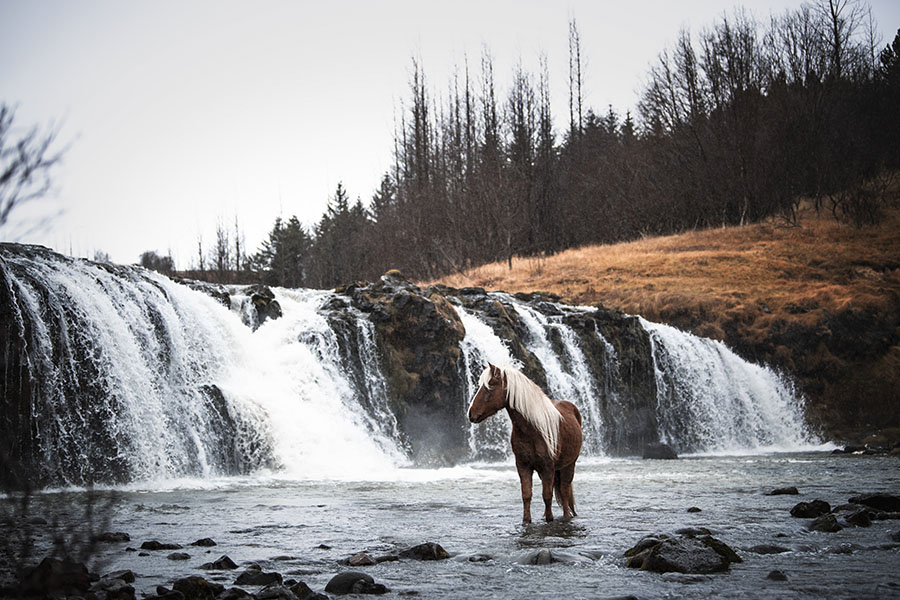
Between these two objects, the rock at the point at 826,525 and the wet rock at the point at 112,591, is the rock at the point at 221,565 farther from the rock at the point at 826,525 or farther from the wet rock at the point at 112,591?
the rock at the point at 826,525

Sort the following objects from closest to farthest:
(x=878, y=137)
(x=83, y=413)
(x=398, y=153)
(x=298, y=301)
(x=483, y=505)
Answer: (x=483, y=505), (x=83, y=413), (x=298, y=301), (x=878, y=137), (x=398, y=153)

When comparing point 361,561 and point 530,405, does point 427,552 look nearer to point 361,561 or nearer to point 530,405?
point 361,561

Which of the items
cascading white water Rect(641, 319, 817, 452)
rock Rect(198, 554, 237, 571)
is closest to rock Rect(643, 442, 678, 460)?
cascading white water Rect(641, 319, 817, 452)

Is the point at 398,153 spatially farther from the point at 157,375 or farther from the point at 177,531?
the point at 177,531

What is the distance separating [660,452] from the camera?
24422 millimetres

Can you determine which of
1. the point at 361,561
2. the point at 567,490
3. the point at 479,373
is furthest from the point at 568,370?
the point at 361,561

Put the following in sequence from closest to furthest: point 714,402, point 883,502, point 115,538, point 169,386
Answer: point 115,538
point 883,502
point 169,386
point 714,402

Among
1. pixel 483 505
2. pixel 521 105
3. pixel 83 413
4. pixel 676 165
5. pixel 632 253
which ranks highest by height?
pixel 521 105

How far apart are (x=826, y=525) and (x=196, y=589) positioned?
20.5ft

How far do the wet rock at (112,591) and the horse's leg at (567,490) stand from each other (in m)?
5.22

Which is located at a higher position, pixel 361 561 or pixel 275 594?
pixel 275 594

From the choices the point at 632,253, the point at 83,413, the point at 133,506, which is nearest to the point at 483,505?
the point at 133,506

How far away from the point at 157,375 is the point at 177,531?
8.76m

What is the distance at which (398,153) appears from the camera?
219 feet
